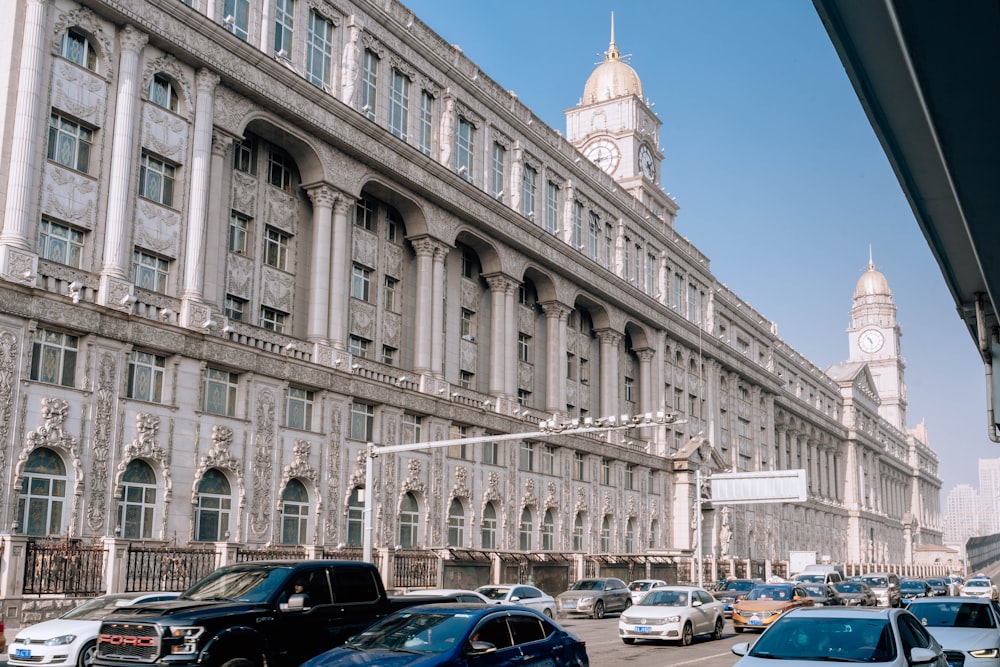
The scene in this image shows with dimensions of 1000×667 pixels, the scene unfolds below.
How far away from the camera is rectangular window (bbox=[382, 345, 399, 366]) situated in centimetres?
4624

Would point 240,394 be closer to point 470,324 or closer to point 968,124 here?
point 470,324

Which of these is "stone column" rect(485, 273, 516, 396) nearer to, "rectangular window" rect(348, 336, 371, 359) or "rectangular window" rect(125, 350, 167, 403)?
"rectangular window" rect(348, 336, 371, 359)

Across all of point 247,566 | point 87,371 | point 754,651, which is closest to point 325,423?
point 87,371

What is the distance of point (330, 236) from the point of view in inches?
1660

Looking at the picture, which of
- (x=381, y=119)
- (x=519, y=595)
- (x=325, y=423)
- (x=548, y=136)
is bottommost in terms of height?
(x=519, y=595)

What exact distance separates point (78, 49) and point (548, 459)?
32327 mm

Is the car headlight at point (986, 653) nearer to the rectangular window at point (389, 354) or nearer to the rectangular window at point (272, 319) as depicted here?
the rectangular window at point (272, 319)

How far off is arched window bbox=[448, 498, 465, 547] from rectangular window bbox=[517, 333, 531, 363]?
11.6 m

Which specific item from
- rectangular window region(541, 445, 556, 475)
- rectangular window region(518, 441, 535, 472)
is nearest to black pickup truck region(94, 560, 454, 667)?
rectangular window region(518, 441, 535, 472)

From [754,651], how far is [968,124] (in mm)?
7158

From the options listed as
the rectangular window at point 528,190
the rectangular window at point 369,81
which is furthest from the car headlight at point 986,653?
the rectangular window at point 528,190

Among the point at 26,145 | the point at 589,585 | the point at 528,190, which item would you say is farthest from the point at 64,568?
the point at 528,190

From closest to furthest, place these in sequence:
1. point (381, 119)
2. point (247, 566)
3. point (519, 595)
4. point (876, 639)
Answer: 1. point (876, 639)
2. point (247, 566)
3. point (519, 595)
4. point (381, 119)

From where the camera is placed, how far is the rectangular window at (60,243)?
31016mm
